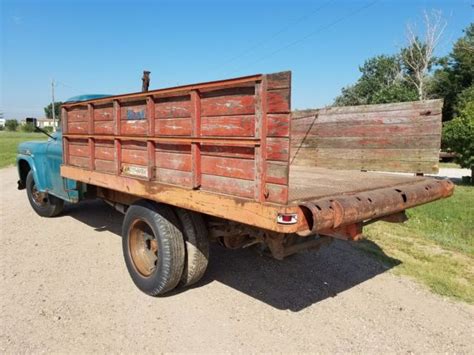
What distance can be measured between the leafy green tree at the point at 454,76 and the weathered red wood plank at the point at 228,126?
3249 centimetres

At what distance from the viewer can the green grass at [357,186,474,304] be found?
13.8ft

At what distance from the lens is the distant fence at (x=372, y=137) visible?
3.98m

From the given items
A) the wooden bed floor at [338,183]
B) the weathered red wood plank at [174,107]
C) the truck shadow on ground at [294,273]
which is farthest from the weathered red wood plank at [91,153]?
the wooden bed floor at [338,183]

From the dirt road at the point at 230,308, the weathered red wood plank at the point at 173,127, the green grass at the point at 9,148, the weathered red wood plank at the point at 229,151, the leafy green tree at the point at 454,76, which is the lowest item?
the dirt road at the point at 230,308

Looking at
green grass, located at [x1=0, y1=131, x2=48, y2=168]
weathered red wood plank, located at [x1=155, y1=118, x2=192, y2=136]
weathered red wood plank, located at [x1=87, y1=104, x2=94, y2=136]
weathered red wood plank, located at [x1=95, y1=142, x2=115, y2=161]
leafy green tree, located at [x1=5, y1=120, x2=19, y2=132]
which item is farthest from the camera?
leafy green tree, located at [x1=5, y1=120, x2=19, y2=132]

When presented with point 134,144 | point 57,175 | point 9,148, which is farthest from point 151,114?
point 9,148

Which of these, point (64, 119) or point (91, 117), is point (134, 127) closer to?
point (91, 117)

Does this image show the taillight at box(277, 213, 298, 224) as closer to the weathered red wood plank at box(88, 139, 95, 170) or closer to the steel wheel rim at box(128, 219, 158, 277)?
the steel wheel rim at box(128, 219, 158, 277)

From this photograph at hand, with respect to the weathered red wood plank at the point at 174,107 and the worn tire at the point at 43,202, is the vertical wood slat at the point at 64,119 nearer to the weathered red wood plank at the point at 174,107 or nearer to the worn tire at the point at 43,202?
the worn tire at the point at 43,202

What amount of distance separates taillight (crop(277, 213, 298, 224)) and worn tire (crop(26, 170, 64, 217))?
204 inches

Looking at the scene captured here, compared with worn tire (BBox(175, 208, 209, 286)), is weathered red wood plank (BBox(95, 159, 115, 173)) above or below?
above

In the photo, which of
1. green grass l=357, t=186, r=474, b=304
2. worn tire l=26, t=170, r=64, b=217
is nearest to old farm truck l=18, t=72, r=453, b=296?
green grass l=357, t=186, r=474, b=304

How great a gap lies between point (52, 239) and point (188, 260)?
2881 millimetres

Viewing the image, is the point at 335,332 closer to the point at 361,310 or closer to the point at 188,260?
the point at 361,310
